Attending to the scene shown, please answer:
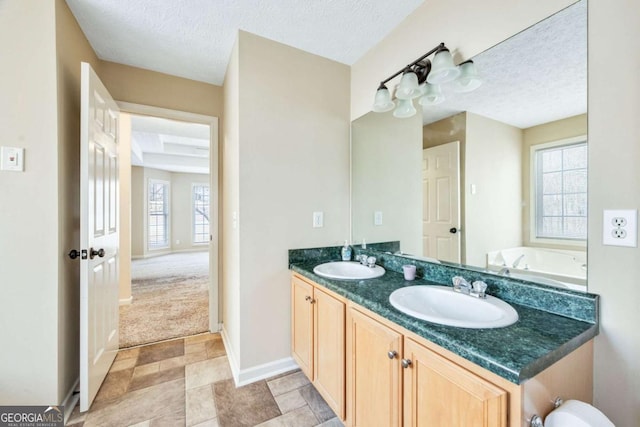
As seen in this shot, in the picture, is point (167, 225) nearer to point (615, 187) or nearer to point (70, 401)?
point (70, 401)

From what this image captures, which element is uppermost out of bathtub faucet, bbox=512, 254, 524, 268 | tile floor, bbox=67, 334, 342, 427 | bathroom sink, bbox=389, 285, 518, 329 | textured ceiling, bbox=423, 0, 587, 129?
textured ceiling, bbox=423, 0, 587, 129

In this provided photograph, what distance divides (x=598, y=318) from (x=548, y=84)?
93 cm

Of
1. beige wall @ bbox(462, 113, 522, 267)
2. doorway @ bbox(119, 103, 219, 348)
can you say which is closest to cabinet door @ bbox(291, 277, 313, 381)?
beige wall @ bbox(462, 113, 522, 267)

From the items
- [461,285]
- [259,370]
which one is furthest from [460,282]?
[259,370]

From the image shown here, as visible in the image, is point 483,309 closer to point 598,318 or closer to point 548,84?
point 598,318

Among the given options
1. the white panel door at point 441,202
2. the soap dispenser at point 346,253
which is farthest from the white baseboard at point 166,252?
the white panel door at point 441,202

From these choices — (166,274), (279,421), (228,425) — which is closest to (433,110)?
(279,421)

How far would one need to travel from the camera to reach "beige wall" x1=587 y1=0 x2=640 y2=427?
840mm

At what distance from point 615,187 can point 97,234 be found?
258 centimetres

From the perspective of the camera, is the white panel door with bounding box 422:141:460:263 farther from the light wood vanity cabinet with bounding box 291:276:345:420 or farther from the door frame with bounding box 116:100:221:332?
the door frame with bounding box 116:100:221:332

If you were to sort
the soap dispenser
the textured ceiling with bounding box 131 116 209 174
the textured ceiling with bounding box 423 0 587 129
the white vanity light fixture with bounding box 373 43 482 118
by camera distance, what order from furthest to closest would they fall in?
the textured ceiling with bounding box 131 116 209 174 < the soap dispenser < the white vanity light fixture with bounding box 373 43 482 118 < the textured ceiling with bounding box 423 0 587 129

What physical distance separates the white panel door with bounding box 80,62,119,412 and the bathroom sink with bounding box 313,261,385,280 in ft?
4.51

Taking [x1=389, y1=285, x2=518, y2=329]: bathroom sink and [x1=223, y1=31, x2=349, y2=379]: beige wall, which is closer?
[x1=389, y1=285, x2=518, y2=329]: bathroom sink

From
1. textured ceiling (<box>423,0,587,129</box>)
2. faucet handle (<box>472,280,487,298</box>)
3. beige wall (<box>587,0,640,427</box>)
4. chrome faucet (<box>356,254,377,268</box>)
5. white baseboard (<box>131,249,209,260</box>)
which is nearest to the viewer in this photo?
beige wall (<box>587,0,640,427</box>)
